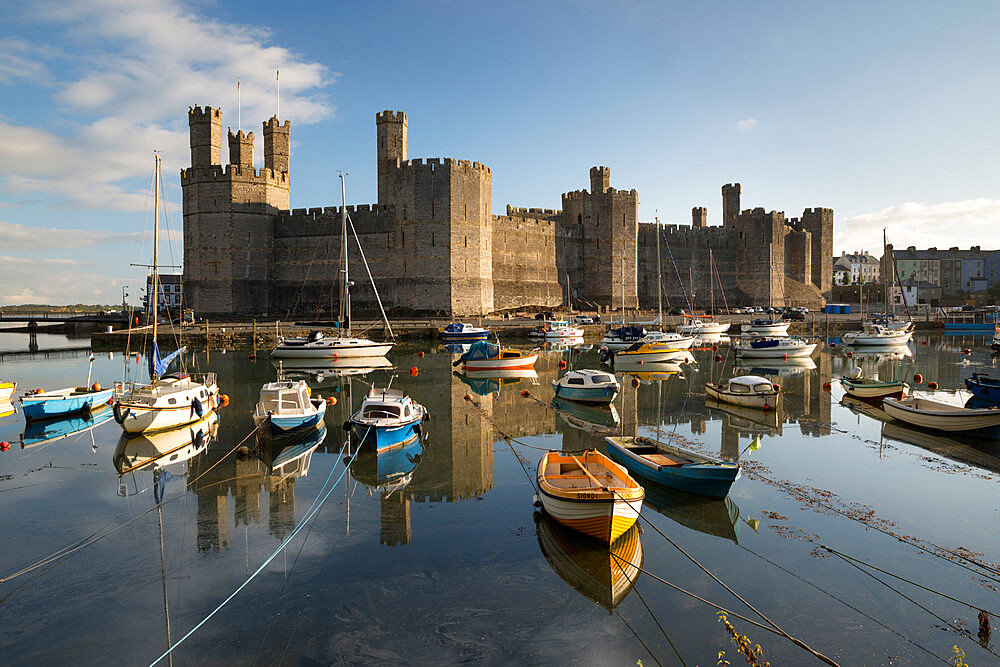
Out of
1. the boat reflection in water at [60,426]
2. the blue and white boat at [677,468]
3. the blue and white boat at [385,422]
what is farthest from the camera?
the boat reflection in water at [60,426]

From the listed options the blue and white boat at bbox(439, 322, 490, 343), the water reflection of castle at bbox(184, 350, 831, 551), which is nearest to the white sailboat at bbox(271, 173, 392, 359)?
the water reflection of castle at bbox(184, 350, 831, 551)

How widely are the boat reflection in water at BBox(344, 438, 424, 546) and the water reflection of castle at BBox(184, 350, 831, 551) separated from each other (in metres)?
0.03

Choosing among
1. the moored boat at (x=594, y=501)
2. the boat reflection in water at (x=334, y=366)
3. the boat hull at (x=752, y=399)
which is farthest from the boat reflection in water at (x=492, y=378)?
the moored boat at (x=594, y=501)

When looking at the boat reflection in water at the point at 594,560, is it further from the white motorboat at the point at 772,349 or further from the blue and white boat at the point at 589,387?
the white motorboat at the point at 772,349

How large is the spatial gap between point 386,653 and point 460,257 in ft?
121

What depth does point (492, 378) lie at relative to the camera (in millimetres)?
24062

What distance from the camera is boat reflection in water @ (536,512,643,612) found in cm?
655

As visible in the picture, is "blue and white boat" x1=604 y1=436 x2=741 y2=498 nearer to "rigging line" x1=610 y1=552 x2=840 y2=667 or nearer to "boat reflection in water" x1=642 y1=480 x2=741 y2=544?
"boat reflection in water" x1=642 y1=480 x2=741 y2=544

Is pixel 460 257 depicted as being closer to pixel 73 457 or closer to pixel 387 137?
pixel 387 137

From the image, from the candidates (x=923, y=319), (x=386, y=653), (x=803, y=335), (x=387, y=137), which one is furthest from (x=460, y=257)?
(x=923, y=319)

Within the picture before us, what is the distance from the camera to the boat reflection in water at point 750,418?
14423mm

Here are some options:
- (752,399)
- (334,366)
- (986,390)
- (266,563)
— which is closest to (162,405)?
(266,563)

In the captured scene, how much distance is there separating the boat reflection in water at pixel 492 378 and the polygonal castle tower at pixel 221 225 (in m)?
23.9

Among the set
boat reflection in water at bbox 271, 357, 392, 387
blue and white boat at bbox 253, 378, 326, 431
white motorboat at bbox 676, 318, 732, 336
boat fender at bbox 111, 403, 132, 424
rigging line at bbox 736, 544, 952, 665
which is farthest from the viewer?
white motorboat at bbox 676, 318, 732, 336
